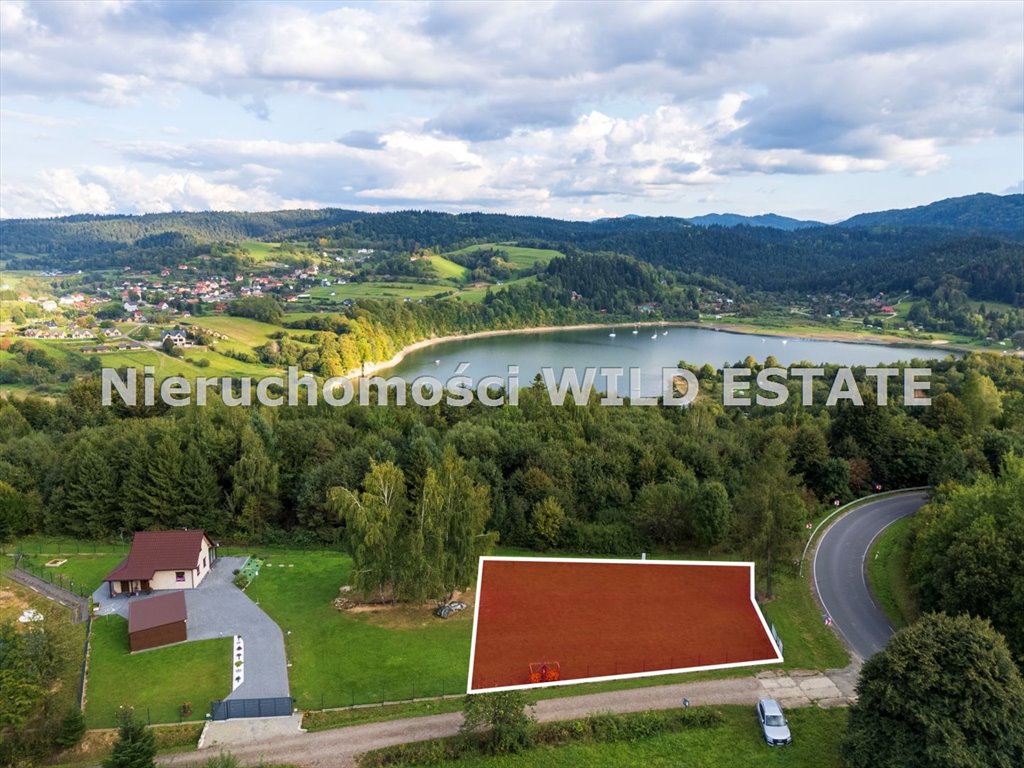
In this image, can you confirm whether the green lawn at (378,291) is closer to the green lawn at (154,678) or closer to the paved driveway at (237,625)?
the paved driveway at (237,625)

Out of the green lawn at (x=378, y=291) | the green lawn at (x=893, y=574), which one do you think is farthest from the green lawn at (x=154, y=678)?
the green lawn at (x=378, y=291)

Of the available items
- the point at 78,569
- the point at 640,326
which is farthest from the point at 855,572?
the point at 640,326

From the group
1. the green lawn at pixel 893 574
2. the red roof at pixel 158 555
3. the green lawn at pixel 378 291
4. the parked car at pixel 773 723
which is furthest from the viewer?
the green lawn at pixel 378 291

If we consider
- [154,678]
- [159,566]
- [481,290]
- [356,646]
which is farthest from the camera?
[481,290]

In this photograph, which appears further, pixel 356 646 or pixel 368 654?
pixel 356 646

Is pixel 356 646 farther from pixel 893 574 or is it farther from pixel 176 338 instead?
pixel 176 338

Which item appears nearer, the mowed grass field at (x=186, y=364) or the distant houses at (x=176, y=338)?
the mowed grass field at (x=186, y=364)
